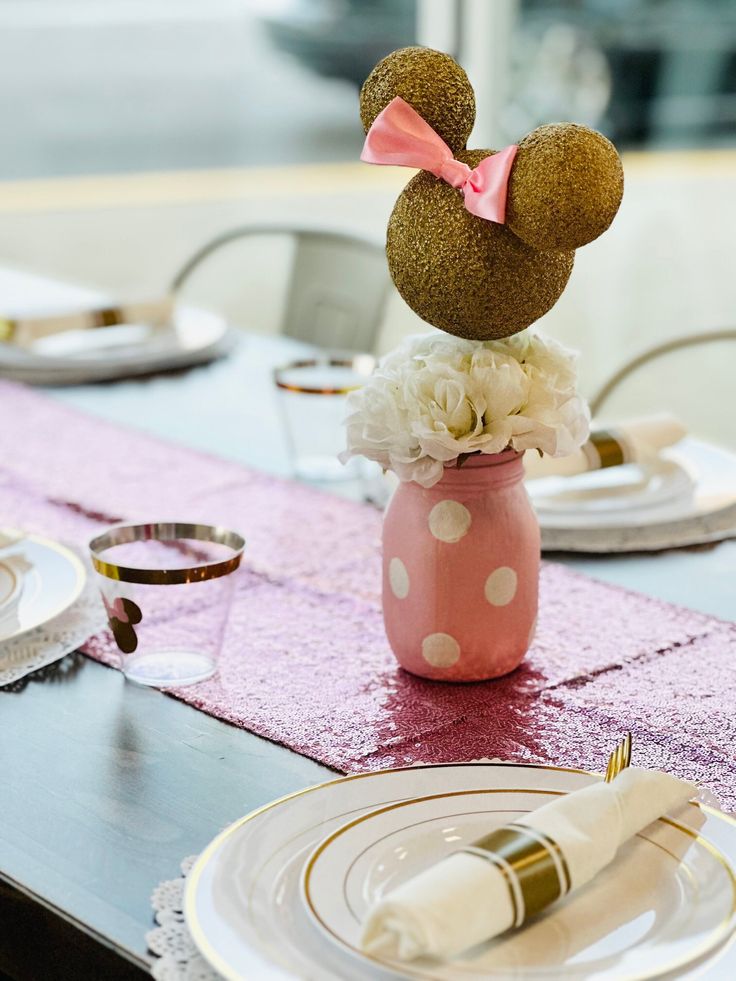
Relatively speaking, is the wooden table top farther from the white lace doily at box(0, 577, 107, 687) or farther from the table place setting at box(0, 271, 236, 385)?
the table place setting at box(0, 271, 236, 385)

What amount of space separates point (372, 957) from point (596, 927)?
0.10m

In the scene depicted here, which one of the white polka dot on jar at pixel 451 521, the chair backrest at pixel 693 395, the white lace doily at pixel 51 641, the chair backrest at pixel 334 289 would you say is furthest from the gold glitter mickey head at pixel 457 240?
the chair backrest at pixel 693 395

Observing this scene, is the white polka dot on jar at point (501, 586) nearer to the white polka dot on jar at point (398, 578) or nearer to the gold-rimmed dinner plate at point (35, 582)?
the white polka dot on jar at point (398, 578)

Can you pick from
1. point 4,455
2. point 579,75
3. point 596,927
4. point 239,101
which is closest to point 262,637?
point 596,927

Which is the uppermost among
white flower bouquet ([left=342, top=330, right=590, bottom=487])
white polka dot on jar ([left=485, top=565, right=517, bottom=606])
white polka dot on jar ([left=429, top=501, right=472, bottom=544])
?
white flower bouquet ([left=342, top=330, right=590, bottom=487])

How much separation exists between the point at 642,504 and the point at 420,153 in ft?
1.59

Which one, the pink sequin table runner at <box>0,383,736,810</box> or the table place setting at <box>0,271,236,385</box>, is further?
the table place setting at <box>0,271,236,385</box>

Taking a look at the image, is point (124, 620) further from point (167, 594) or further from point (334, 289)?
point (334, 289)

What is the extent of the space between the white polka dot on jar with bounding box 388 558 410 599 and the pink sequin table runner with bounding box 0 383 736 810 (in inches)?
2.3

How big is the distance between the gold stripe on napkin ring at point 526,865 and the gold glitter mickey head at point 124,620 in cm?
36

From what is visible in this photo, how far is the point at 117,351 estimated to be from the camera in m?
1.72

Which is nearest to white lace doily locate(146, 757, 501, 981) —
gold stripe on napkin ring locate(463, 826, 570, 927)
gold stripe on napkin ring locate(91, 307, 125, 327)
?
gold stripe on napkin ring locate(463, 826, 570, 927)

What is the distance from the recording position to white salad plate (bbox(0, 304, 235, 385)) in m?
1.65

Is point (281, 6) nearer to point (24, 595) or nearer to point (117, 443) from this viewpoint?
point (117, 443)
